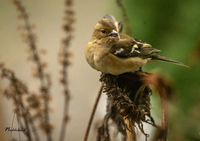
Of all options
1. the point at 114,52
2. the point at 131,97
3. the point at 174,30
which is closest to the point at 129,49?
the point at 114,52

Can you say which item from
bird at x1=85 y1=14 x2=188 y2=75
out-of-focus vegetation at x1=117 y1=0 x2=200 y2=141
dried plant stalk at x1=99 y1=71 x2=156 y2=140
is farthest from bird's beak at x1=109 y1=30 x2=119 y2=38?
out-of-focus vegetation at x1=117 y1=0 x2=200 y2=141

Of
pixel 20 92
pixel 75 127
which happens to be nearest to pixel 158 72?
pixel 20 92

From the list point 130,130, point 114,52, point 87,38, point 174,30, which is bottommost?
point 130,130

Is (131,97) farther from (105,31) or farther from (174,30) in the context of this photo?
(174,30)

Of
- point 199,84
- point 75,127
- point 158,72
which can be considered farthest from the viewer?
point 75,127

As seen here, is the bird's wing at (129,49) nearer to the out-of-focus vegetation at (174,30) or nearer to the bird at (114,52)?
the bird at (114,52)

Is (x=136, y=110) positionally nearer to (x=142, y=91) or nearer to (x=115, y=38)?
(x=142, y=91)
